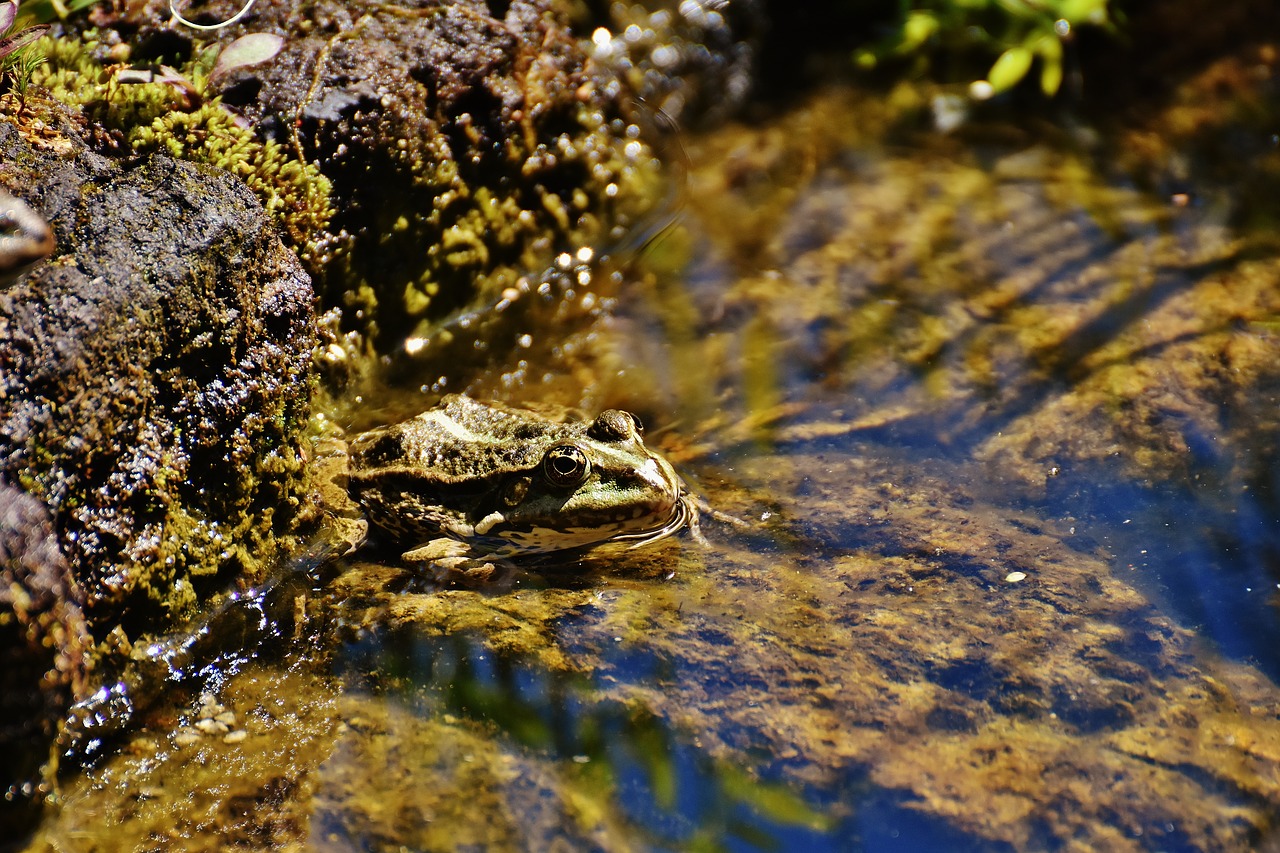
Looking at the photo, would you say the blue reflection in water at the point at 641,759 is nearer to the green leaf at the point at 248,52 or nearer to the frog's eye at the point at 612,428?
the frog's eye at the point at 612,428

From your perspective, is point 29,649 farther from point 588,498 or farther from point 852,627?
point 852,627

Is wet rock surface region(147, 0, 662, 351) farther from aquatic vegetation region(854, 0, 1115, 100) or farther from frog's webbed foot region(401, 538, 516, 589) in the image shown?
aquatic vegetation region(854, 0, 1115, 100)

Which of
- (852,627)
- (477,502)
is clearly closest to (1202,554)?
(852,627)

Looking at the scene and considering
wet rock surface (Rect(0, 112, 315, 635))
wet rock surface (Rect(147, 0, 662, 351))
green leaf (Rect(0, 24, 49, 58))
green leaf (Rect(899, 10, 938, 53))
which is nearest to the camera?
wet rock surface (Rect(0, 112, 315, 635))

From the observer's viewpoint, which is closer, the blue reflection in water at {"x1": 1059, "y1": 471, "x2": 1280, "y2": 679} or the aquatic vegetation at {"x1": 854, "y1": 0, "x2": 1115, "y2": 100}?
the blue reflection in water at {"x1": 1059, "y1": 471, "x2": 1280, "y2": 679}

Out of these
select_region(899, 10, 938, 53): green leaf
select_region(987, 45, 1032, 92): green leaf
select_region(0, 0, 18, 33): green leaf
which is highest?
select_region(0, 0, 18, 33): green leaf

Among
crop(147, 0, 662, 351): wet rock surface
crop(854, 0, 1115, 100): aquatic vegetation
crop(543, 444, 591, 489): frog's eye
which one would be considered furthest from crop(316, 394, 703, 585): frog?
crop(854, 0, 1115, 100): aquatic vegetation

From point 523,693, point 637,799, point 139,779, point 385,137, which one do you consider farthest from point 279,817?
point 385,137
